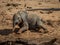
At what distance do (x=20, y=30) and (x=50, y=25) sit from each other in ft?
4.89

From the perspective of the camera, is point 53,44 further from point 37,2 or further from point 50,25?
point 37,2

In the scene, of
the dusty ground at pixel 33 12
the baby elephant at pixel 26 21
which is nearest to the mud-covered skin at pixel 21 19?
the baby elephant at pixel 26 21

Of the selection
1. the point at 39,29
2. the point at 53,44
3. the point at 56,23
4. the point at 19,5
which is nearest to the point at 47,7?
the point at 19,5

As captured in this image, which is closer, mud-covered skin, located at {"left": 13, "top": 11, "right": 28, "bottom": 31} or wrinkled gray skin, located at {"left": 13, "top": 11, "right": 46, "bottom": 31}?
mud-covered skin, located at {"left": 13, "top": 11, "right": 28, "bottom": 31}

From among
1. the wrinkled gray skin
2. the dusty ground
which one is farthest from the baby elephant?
the dusty ground

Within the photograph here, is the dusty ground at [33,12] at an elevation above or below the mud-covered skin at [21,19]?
below

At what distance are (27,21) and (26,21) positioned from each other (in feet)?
0.25

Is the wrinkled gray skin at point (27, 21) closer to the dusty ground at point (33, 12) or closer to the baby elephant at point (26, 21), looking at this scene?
the baby elephant at point (26, 21)

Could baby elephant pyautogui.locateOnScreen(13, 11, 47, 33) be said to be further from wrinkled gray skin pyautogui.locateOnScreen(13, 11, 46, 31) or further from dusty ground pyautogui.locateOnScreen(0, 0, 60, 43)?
dusty ground pyautogui.locateOnScreen(0, 0, 60, 43)

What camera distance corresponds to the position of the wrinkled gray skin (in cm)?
933

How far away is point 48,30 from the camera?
32.2 ft

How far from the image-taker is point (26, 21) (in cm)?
965

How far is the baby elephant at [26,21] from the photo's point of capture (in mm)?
9305

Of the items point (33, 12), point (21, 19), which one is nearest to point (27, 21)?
point (21, 19)
